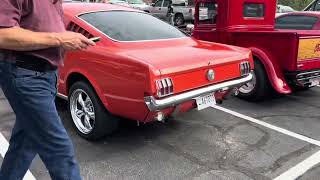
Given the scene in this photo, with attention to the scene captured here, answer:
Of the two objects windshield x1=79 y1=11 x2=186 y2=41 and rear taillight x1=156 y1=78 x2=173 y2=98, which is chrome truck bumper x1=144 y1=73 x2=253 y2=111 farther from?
windshield x1=79 y1=11 x2=186 y2=41

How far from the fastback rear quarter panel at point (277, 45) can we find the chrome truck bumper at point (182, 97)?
1.31 meters

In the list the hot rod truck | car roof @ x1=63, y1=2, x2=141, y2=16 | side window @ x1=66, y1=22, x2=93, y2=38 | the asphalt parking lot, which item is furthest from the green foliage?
side window @ x1=66, y1=22, x2=93, y2=38

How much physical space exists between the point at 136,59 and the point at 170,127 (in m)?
1.46

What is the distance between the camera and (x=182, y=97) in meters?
3.94

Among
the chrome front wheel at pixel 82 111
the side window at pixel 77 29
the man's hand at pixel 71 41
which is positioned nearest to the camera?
the man's hand at pixel 71 41

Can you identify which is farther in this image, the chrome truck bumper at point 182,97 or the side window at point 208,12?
the side window at point 208,12

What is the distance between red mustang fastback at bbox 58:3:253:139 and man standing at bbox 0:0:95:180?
52.2 inches

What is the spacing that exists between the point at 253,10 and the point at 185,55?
3.50m

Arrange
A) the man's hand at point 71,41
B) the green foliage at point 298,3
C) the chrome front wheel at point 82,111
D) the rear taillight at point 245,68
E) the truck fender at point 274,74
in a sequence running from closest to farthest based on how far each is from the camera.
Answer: the man's hand at point 71,41 → the chrome front wheel at point 82,111 → the rear taillight at point 245,68 → the truck fender at point 274,74 → the green foliage at point 298,3

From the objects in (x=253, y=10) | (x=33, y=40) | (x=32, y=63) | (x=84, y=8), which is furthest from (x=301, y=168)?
(x=253, y=10)

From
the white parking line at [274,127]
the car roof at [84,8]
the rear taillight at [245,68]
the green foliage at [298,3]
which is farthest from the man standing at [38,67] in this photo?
the green foliage at [298,3]

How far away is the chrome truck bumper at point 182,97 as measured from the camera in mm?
3695

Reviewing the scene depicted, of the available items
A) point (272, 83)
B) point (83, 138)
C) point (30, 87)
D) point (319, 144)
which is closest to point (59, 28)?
point (30, 87)

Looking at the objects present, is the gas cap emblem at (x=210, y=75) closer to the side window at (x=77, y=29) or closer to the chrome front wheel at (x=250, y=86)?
the side window at (x=77, y=29)
